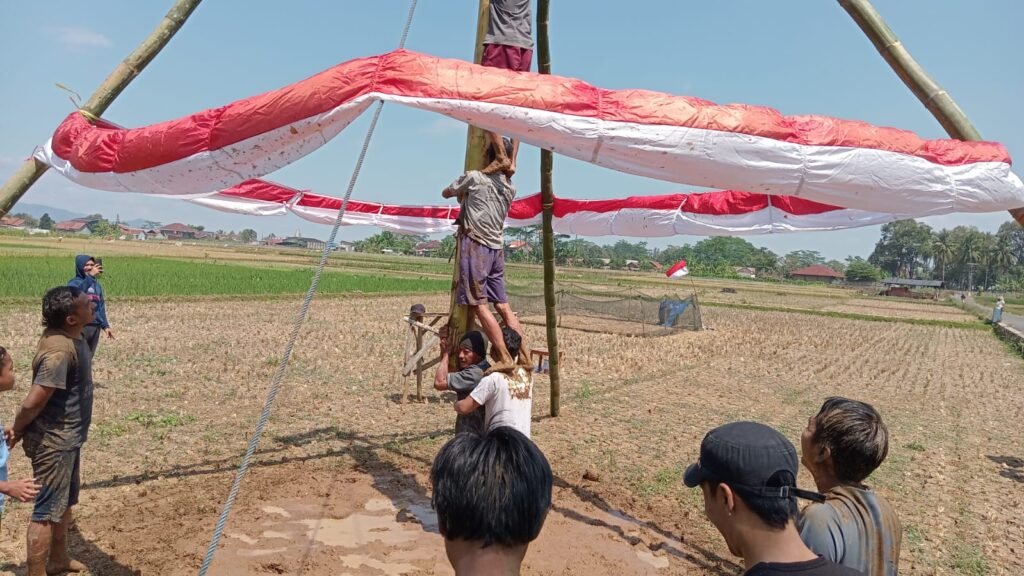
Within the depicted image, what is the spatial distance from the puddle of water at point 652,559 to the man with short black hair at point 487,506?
3.86 m

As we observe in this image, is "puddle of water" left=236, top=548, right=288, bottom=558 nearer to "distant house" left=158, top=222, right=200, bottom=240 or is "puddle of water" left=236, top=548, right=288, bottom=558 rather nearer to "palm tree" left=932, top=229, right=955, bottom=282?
"palm tree" left=932, top=229, right=955, bottom=282

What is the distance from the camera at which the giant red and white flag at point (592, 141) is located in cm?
362

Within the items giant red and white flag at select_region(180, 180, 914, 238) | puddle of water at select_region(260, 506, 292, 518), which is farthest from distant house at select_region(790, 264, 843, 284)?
puddle of water at select_region(260, 506, 292, 518)

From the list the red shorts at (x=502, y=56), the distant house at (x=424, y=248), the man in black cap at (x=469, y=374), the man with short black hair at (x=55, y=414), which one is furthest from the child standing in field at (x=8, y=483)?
the distant house at (x=424, y=248)

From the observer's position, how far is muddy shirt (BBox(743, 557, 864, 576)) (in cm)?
166

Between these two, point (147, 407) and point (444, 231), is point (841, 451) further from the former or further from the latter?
point (147, 407)

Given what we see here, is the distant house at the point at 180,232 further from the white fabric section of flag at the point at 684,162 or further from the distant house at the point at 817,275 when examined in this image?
the white fabric section of flag at the point at 684,162

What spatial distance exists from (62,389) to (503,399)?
8.33 feet

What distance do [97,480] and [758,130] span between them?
5968 mm

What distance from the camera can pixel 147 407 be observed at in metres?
8.30

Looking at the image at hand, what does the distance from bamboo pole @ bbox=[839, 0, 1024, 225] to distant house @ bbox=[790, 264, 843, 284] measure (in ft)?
373

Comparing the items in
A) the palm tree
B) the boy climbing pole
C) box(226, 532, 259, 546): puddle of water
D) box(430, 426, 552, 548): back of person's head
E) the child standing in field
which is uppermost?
the palm tree

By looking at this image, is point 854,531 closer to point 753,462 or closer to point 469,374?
point 753,462

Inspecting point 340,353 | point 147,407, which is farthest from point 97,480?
point 340,353
